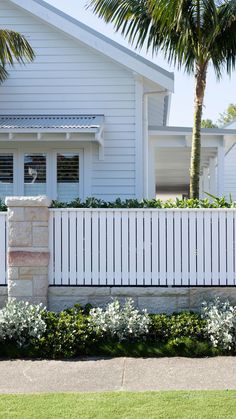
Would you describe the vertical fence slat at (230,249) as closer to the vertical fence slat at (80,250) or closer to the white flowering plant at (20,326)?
the vertical fence slat at (80,250)

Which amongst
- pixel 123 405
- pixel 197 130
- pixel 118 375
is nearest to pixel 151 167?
pixel 197 130

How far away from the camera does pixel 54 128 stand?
33.4 feet

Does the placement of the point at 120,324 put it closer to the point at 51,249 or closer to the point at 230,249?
the point at 51,249

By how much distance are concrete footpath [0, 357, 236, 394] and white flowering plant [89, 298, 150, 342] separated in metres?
0.35

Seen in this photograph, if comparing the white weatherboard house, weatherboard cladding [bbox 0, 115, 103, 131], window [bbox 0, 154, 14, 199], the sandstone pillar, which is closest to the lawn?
the sandstone pillar

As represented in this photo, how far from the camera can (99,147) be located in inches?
442

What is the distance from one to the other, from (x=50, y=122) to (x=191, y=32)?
3336mm

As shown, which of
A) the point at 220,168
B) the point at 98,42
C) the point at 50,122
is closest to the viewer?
the point at 50,122

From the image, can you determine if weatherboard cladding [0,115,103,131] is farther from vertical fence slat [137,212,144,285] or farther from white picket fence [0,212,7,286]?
vertical fence slat [137,212,144,285]

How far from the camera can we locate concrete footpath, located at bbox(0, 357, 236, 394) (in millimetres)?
5230

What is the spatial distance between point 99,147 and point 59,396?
7.00 metres

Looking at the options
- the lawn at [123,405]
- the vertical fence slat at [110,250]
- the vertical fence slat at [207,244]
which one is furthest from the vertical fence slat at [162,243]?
the lawn at [123,405]

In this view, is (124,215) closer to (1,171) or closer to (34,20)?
(1,171)

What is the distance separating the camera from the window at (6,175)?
11.4 meters
